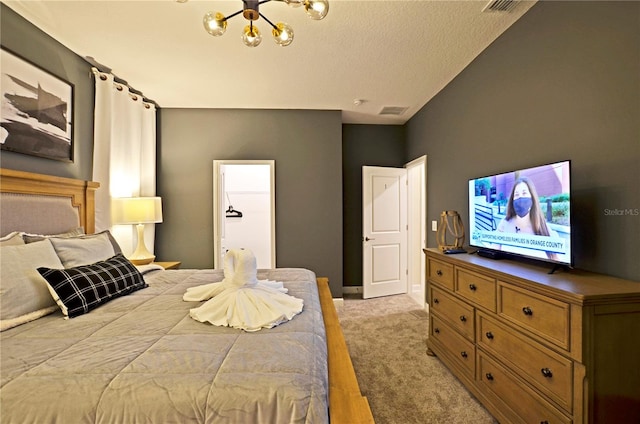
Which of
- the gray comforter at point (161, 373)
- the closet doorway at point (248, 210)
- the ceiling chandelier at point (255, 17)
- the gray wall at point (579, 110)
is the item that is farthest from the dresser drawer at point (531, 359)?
the closet doorway at point (248, 210)

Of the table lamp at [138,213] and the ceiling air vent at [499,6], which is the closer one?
the ceiling air vent at [499,6]

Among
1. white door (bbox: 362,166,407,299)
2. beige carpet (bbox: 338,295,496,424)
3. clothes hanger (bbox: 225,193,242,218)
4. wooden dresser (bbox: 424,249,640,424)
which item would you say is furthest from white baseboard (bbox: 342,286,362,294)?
wooden dresser (bbox: 424,249,640,424)

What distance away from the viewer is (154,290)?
1965 millimetres

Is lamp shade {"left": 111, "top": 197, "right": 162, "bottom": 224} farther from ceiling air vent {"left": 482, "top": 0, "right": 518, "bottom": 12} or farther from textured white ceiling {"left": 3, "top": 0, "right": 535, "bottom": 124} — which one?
ceiling air vent {"left": 482, "top": 0, "right": 518, "bottom": 12}

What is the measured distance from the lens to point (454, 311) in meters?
2.24

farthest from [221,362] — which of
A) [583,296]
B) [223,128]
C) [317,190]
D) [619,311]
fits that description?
[223,128]

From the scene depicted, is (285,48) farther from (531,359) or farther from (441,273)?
(531,359)

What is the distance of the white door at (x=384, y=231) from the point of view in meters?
4.42

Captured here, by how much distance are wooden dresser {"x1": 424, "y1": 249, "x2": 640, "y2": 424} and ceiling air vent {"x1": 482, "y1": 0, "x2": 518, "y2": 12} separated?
181 centimetres

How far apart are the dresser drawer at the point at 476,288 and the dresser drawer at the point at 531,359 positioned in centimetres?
10

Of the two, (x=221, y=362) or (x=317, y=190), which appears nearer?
(x=221, y=362)

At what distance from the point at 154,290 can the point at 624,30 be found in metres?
3.13

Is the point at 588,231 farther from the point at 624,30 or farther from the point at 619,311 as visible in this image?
the point at 624,30

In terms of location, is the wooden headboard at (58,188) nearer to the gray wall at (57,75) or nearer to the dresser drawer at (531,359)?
the gray wall at (57,75)
